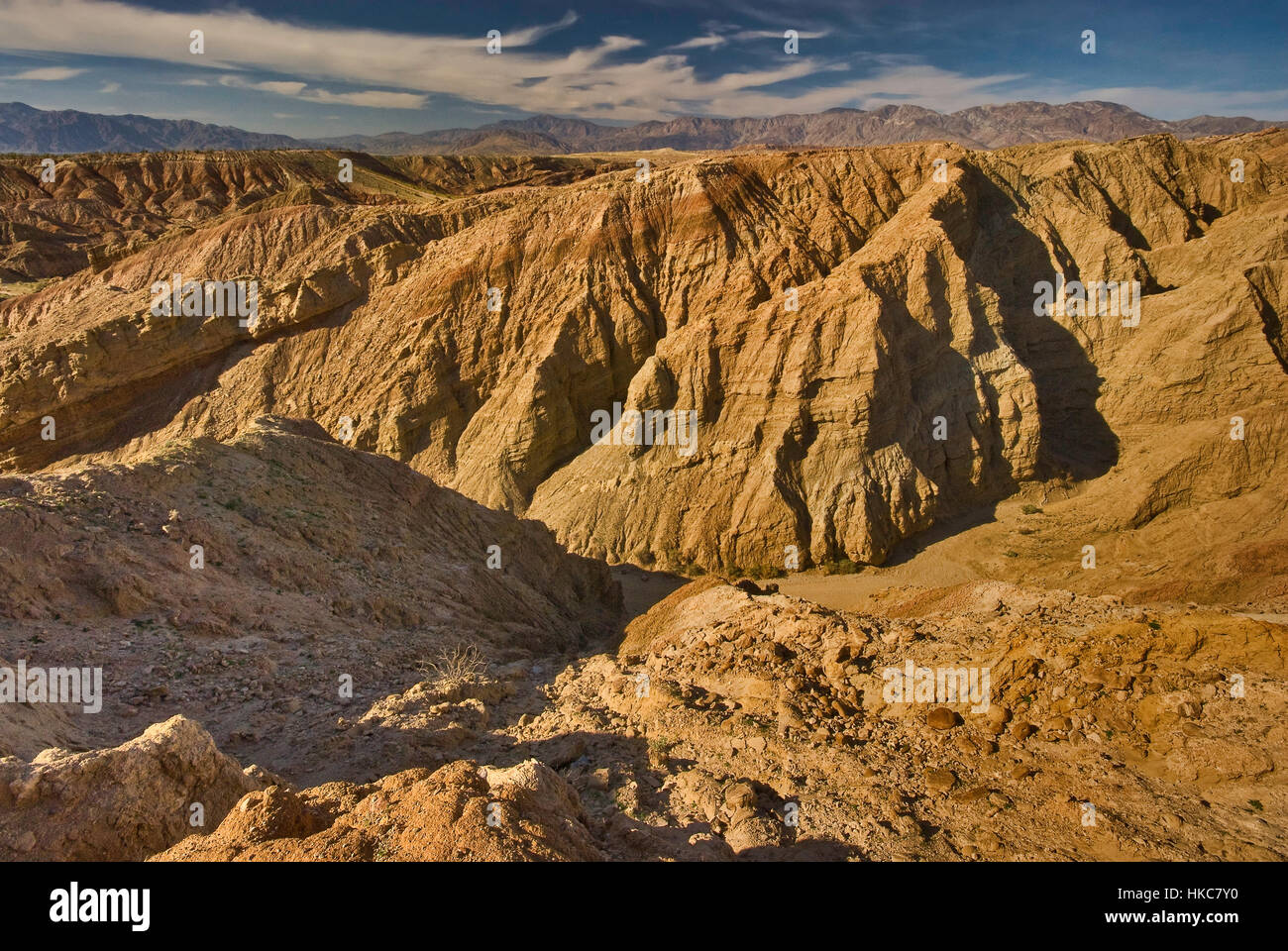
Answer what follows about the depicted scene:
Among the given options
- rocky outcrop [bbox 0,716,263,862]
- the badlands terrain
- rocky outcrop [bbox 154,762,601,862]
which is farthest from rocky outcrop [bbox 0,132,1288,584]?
rocky outcrop [bbox 154,762,601,862]

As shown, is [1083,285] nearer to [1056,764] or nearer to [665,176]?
[665,176]

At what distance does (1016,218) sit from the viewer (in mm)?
30078

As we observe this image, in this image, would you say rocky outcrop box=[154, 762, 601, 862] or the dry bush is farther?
the dry bush

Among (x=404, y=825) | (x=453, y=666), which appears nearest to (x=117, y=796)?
(x=404, y=825)

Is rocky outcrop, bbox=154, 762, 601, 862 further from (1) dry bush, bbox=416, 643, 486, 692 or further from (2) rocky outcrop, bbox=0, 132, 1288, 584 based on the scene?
(2) rocky outcrop, bbox=0, 132, 1288, 584

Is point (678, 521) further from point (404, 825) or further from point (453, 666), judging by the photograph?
point (404, 825)

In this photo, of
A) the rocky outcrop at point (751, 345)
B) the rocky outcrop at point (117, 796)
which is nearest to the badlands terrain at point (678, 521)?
the rocky outcrop at point (117, 796)

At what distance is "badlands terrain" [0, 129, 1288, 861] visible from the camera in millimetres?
6699

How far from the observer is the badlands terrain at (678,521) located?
670cm

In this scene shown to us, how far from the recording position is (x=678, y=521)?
2606 centimetres

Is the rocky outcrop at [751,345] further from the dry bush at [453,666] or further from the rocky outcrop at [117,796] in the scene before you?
the rocky outcrop at [117,796]

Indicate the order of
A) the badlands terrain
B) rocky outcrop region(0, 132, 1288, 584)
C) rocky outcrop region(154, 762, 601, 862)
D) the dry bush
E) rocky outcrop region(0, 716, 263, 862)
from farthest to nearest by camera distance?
rocky outcrop region(0, 132, 1288, 584) < the dry bush < the badlands terrain < rocky outcrop region(0, 716, 263, 862) < rocky outcrop region(154, 762, 601, 862)

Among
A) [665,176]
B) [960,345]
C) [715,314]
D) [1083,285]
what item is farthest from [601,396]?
[1083,285]

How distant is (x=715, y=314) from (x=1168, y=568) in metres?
17.6
